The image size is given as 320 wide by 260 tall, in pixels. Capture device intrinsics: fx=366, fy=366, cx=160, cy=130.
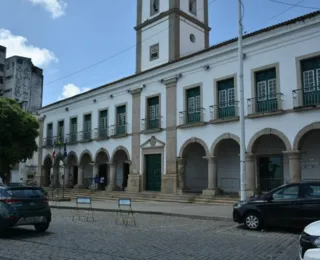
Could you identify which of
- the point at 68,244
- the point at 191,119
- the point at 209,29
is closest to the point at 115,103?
the point at 191,119

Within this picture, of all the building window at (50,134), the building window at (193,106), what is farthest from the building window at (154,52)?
the building window at (50,134)

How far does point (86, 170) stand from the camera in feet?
109

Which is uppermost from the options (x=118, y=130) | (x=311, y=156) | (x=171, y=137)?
(x=118, y=130)

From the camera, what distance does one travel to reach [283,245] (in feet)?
29.6

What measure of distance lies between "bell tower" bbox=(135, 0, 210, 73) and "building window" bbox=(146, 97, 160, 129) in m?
3.56

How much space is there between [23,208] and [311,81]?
14.0 metres

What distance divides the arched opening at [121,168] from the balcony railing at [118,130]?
1.78m

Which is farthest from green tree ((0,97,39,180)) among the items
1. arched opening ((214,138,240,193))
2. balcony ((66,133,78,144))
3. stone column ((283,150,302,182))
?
stone column ((283,150,302,182))

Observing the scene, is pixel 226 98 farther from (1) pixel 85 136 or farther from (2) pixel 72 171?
(2) pixel 72 171

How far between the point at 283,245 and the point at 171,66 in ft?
53.3

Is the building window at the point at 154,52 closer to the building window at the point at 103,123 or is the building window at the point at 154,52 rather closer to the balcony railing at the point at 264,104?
the building window at the point at 103,123

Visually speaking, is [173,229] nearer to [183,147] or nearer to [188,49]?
[183,147]

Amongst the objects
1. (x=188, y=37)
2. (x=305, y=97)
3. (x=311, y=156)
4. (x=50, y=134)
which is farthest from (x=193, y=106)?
(x=50, y=134)

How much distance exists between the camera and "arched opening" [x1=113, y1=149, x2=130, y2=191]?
28.8 metres
